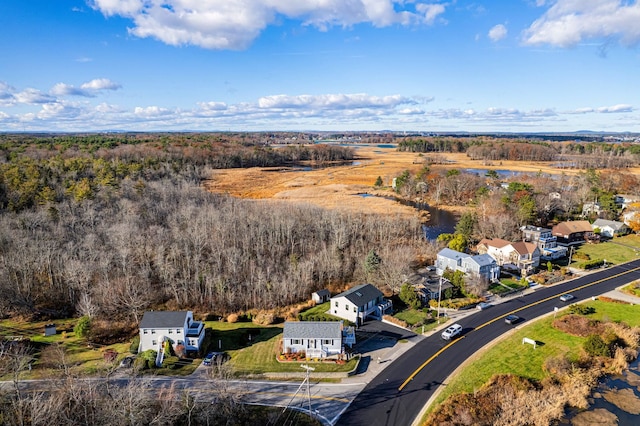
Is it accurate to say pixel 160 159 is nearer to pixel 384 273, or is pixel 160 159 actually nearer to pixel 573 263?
pixel 384 273

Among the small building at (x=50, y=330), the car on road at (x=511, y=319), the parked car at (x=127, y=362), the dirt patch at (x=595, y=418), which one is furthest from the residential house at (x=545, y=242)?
the small building at (x=50, y=330)

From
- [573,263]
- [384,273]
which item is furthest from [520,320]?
[573,263]

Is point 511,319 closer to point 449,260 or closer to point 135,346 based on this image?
point 449,260

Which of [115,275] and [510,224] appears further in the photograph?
[510,224]

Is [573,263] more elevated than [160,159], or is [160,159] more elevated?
[160,159]

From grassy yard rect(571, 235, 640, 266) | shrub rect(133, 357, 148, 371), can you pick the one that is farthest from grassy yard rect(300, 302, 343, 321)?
grassy yard rect(571, 235, 640, 266)
